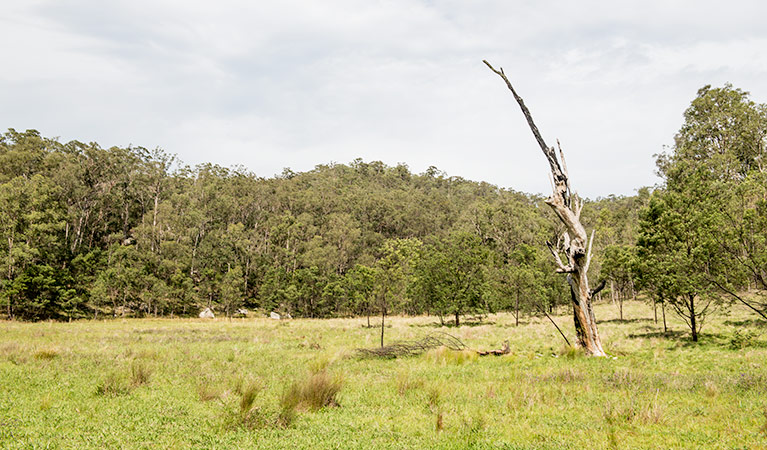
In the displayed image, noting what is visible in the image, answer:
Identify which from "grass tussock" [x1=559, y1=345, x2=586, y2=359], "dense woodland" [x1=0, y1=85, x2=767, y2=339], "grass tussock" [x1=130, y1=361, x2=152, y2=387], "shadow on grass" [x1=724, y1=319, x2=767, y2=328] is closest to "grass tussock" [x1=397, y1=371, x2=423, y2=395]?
"grass tussock" [x1=559, y1=345, x2=586, y2=359]

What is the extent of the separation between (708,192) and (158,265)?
66.3 metres

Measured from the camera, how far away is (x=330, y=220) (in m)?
83.7

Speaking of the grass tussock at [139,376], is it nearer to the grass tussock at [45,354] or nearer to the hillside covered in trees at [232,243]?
the grass tussock at [45,354]

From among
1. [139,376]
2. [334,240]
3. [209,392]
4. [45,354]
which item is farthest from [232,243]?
[209,392]

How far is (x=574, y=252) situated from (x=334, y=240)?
66.4 m

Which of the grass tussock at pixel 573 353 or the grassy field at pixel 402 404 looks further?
the grass tussock at pixel 573 353

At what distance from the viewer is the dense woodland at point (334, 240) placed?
69.2 ft

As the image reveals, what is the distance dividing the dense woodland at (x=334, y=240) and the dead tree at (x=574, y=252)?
6.80 metres

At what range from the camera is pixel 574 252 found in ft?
48.8

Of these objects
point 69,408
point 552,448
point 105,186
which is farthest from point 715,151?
point 105,186

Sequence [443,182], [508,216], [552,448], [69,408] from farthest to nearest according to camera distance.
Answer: [443,182]
[508,216]
[69,408]
[552,448]

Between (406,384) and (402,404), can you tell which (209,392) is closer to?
(402,404)

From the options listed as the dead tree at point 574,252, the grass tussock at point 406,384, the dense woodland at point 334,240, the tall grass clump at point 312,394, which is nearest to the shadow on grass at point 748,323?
the dense woodland at point 334,240

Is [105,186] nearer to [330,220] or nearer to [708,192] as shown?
[330,220]
